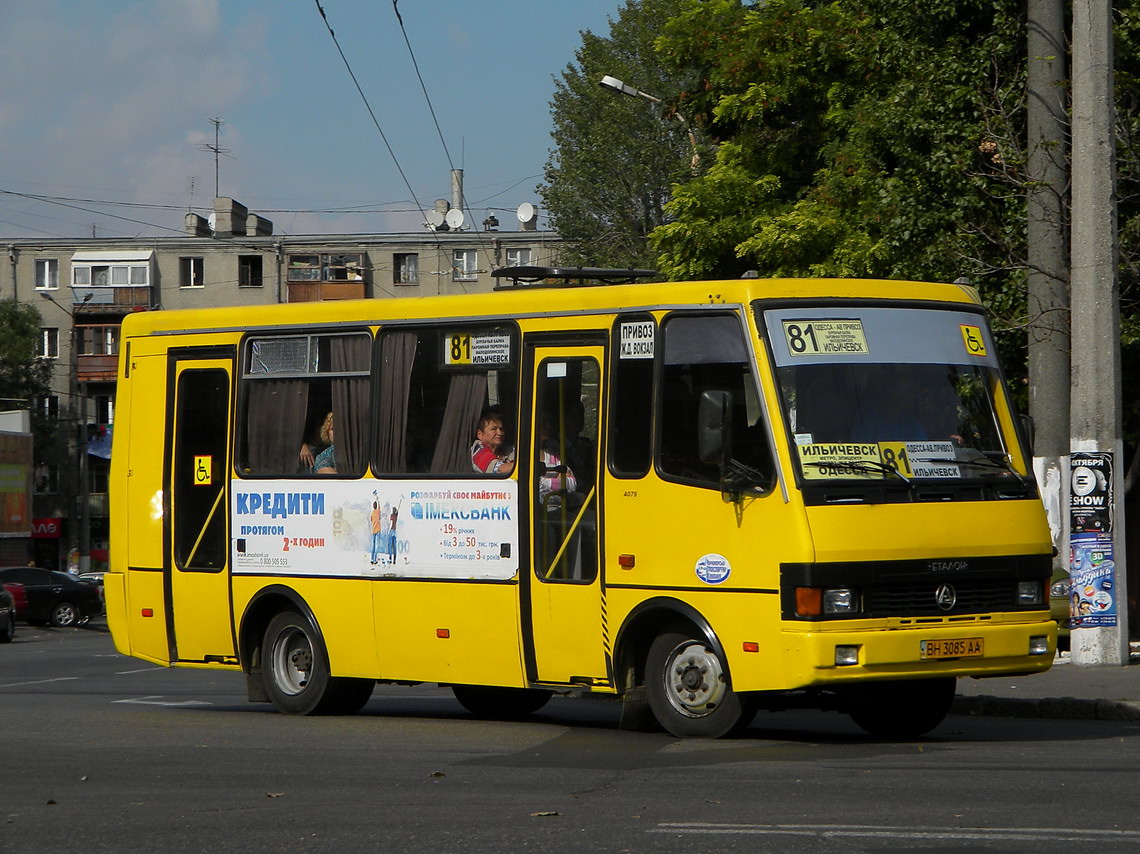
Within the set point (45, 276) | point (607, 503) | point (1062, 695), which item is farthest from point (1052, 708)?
point (45, 276)

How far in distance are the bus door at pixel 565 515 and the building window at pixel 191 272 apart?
237 feet

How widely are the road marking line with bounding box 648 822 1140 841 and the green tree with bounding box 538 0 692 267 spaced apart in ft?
143

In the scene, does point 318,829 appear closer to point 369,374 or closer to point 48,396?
point 369,374

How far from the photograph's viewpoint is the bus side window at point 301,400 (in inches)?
534

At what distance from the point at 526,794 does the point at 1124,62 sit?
50.2 ft

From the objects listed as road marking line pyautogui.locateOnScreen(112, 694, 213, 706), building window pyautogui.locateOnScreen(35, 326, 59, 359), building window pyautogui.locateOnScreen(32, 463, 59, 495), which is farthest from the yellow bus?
building window pyautogui.locateOnScreen(35, 326, 59, 359)

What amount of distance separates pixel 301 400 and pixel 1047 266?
7813 mm

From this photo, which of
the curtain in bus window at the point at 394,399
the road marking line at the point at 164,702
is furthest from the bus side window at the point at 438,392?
the road marking line at the point at 164,702

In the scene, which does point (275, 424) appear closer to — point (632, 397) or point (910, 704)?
point (632, 397)

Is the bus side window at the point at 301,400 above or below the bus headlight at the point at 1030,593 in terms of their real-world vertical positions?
above

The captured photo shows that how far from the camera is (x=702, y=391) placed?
1140 centimetres

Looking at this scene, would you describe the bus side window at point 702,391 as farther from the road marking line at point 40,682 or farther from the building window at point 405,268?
the building window at point 405,268

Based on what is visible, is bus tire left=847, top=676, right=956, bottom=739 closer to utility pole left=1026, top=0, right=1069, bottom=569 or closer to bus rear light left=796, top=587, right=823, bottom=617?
bus rear light left=796, top=587, right=823, bottom=617

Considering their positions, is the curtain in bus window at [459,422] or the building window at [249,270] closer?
→ the curtain in bus window at [459,422]
